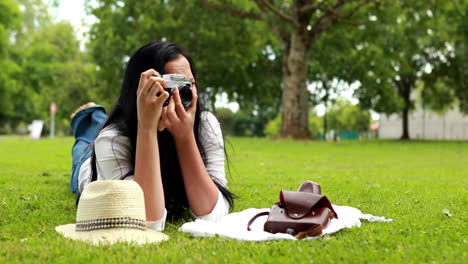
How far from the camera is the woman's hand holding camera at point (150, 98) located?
319cm

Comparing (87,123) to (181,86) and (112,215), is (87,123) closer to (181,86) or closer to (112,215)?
(181,86)

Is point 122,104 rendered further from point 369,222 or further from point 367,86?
point 367,86

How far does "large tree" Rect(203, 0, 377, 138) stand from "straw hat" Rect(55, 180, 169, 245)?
17.0 metres

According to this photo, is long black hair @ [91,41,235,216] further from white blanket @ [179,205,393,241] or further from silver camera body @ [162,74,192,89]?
white blanket @ [179,205,393,241]

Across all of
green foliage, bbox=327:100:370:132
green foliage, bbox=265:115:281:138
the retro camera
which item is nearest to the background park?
the retro camera

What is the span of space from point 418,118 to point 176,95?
5458cm

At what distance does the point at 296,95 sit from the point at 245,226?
702 inches

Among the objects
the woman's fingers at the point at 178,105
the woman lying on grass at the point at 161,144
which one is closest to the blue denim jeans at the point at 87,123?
the woman lying on grass at the point at 161,144

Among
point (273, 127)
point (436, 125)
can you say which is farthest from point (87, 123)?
point (273, 127)

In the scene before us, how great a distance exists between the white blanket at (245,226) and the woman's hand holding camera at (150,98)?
0.82m

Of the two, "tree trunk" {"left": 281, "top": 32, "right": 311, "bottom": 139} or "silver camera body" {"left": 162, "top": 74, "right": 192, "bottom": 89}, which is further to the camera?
"tree trunk" {"left": 281, "top": 32, "right": 311, "bottom": 139}

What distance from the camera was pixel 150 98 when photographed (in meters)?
3.22

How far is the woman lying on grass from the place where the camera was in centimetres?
340

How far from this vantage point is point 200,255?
112 inches
